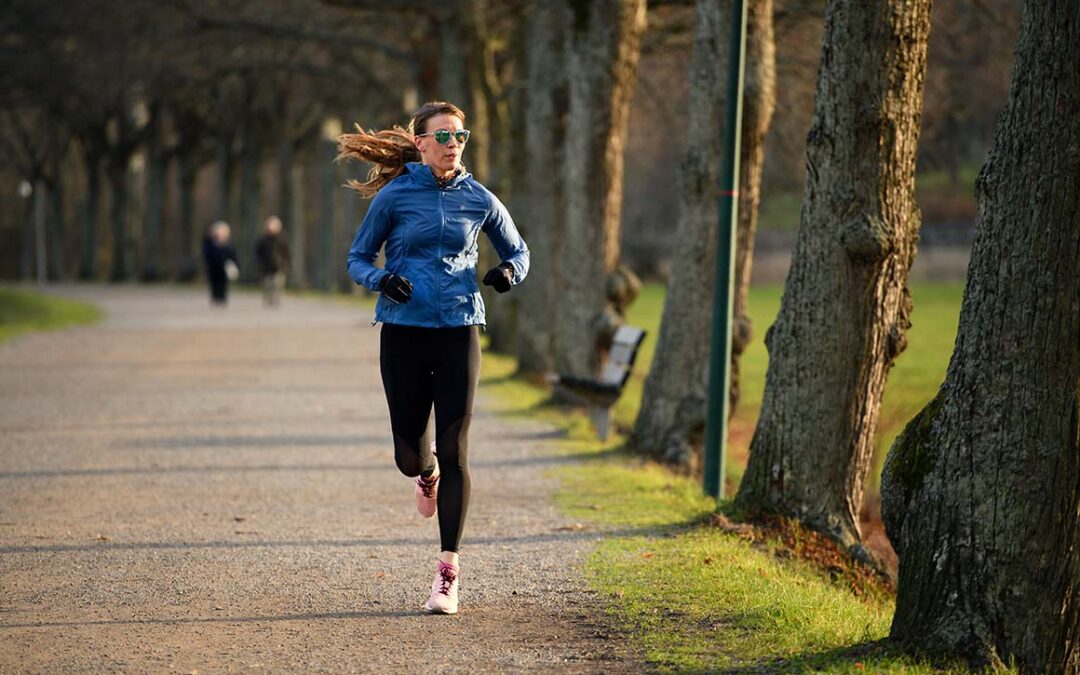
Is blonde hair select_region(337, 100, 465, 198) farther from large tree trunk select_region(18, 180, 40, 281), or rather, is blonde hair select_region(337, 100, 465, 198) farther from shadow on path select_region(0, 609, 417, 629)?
large tree trunk select_region(18, 180, 40, 281)

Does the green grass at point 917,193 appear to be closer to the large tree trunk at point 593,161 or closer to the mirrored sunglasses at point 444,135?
the large tree trunk at point 593,161

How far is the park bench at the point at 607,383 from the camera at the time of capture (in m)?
14.5

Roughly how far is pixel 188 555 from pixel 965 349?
4.00 m

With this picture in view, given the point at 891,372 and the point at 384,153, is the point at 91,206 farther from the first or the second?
the point at 384,153

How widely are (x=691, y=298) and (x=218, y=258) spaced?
2452cm

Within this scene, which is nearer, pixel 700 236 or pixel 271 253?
pixel 700 236

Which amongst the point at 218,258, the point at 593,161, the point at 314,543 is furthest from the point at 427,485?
the point at 218,258

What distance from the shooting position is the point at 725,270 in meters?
11.0

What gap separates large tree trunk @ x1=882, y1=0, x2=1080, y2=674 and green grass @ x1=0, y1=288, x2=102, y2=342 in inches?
894

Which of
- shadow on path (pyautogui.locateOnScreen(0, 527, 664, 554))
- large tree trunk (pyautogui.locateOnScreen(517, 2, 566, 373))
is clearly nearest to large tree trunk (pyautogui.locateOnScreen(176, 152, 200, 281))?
large tree trunk (pyautogui.locateOnScreen(517, 2, 566, 373))

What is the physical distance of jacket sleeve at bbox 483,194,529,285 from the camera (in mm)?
7289

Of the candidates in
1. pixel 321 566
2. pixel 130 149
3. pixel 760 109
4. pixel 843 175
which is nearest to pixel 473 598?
pixel 321 566

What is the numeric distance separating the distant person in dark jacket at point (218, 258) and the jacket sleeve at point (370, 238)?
28.4m

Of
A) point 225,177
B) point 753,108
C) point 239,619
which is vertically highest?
point 753,108
